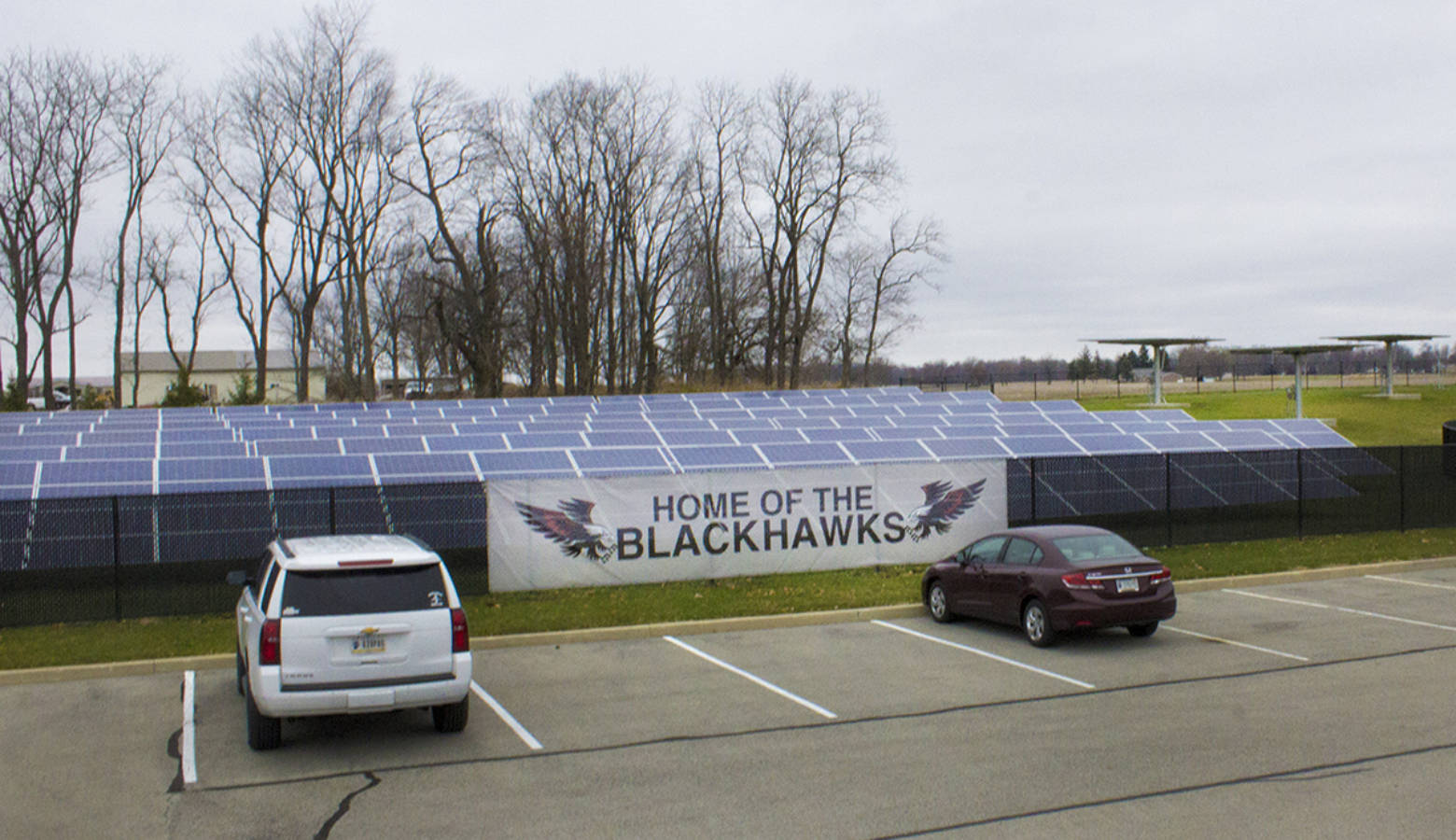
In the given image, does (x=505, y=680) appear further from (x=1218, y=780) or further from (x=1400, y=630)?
(x=1400, y=630)

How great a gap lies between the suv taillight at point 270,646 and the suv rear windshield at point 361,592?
15cm

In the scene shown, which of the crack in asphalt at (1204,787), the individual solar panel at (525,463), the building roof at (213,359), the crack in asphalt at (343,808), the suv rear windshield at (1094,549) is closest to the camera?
the crack in asphalt at (1204,787)

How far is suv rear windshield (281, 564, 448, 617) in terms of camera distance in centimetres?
918

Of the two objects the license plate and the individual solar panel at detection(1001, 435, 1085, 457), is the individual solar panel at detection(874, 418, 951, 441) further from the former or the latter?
the license plate

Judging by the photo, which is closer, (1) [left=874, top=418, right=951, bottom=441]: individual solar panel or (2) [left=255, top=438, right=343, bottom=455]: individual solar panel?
(2) [left=255, top=438, right=343, bottom=455]: individual solar panel

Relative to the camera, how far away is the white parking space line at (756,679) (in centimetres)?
1070

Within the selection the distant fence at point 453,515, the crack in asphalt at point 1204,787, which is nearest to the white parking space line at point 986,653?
the crack in asphalt at point 1204,787

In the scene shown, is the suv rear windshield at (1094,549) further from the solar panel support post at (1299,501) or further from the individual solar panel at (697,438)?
the individual solar panel at (697,438)

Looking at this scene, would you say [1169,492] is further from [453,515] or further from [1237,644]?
[453,515]

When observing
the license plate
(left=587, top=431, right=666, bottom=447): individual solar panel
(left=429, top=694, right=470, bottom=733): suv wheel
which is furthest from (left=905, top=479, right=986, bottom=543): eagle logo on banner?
the license plate

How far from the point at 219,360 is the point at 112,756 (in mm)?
126676

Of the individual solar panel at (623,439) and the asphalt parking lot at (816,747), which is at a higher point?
the individual solar panel at (623,439)

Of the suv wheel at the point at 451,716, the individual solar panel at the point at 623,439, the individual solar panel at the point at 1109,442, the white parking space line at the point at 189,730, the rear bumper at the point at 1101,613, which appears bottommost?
the white parking space line at the point at 189,730

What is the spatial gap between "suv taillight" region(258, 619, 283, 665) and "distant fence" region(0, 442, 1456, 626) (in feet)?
25.7
